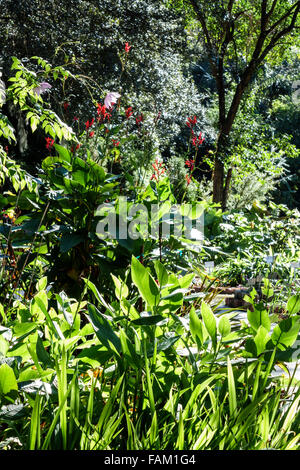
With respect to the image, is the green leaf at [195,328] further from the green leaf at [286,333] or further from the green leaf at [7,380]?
the green leaf at [7,380]

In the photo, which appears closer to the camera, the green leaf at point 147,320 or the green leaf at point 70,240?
the green leaf at point 147,320

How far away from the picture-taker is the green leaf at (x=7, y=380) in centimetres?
97

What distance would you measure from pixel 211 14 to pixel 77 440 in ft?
32.5

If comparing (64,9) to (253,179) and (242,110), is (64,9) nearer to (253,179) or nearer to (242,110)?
(242,110)

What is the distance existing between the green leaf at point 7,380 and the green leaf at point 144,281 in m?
0.34

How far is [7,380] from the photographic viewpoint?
980mm

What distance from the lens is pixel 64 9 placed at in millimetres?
9039

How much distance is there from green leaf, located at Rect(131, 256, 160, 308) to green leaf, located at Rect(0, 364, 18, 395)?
34cm

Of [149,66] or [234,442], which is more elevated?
[149,66]

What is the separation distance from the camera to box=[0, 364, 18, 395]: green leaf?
967 mm

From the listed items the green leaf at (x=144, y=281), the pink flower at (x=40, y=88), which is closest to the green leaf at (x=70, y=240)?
the green leaf at (x=144, y=281)

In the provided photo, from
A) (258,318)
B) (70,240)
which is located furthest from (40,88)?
(258,318)

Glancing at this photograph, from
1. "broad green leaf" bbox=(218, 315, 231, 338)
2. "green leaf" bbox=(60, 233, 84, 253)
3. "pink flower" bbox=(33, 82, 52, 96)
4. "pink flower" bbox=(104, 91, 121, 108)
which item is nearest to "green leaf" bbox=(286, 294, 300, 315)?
"broad green leaf" bbox=(218, 315, 231, 338)
